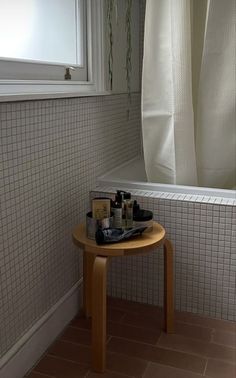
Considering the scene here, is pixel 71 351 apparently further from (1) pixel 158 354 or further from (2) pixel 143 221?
(2) pixel 143 221

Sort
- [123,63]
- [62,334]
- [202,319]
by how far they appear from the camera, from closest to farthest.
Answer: [62,334] → [202,319] → [123,63]

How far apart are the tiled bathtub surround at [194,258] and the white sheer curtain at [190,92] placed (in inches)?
8.5

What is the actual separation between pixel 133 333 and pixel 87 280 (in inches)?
11.6

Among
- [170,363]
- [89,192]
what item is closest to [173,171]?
[89,192]

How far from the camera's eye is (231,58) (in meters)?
1.84

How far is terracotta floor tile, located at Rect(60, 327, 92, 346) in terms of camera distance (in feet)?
5.51

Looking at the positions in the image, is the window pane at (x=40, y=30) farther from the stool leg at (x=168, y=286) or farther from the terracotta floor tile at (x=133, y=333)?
the terracotta floor tile at (x=133, y=333)

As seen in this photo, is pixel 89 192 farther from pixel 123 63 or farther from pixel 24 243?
pixel 123 63

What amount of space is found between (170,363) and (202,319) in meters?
0.34

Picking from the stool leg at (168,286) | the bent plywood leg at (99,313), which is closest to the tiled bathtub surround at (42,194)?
the bent plywood leg at (99,313)

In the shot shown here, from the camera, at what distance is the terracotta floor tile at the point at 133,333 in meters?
1.70

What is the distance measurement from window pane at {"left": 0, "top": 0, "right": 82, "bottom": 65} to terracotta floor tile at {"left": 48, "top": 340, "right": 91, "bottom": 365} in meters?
A: 1.12

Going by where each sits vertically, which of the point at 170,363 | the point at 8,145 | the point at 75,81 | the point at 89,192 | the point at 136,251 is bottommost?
the point at 170,363

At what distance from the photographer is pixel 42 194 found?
1530mm
